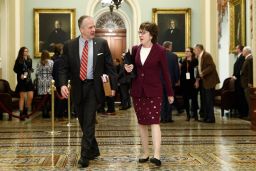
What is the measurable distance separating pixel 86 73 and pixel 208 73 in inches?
229

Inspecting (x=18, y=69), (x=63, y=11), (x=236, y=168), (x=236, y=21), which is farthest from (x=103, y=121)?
(x=63, y=11)

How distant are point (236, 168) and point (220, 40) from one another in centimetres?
1285

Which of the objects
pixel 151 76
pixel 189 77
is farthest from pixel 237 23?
pixel 151 76

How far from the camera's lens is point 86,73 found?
20.0 feet

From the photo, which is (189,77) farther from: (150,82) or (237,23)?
(150,82)

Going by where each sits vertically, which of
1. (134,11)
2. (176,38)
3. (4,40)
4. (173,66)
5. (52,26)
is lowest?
(173,66)

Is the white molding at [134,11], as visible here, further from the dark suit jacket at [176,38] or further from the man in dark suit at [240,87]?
the man in dark suit at [240,87]

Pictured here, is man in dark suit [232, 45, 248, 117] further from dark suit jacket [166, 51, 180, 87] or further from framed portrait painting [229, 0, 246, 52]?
dark suit jacket [166, 51, 180, 87]

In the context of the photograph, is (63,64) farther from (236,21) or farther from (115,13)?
(115,13)

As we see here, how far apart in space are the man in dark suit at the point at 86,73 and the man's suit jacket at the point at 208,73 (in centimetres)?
560

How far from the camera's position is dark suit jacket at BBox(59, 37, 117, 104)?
6.11 m

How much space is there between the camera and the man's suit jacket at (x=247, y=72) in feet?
38.9

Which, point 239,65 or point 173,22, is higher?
point 173,22

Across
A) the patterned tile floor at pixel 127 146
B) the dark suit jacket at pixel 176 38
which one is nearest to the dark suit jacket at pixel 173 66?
the patterned tile floor at pixel 127 146
